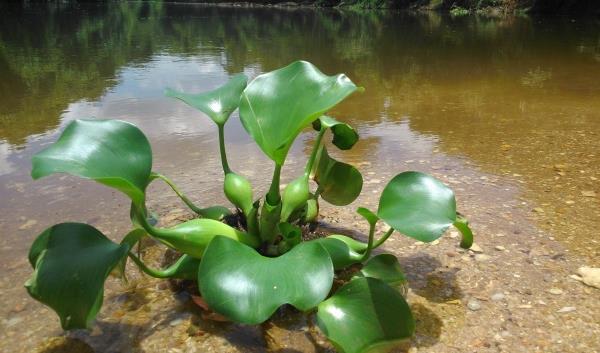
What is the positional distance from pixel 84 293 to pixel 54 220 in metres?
0.97

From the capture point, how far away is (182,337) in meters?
1.24

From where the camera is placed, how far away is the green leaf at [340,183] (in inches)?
62.6

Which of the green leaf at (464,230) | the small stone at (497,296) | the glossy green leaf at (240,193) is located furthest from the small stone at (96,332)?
the small stone at (497,296)

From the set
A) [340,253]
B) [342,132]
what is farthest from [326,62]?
[340,253]

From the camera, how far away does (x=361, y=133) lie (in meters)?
3.06

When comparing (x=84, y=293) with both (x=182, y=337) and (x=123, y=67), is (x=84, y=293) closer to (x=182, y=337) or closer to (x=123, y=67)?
(x=182, y=337)

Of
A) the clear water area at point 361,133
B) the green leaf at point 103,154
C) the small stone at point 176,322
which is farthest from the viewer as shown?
the clear water area at point 361,133

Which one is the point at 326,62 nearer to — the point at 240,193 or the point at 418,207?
the point at 240,193

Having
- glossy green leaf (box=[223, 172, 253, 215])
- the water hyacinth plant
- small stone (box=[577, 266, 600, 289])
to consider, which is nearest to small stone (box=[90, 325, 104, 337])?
the water hyacinth plant

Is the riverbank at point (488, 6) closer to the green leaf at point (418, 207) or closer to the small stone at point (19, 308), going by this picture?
the green leaf at point (418, 207)

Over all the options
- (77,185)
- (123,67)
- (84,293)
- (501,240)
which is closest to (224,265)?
(84,293)

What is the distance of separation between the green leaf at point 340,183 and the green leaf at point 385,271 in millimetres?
298

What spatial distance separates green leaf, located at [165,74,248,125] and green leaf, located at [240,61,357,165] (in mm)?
256

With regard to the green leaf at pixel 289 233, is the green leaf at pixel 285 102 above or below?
above
